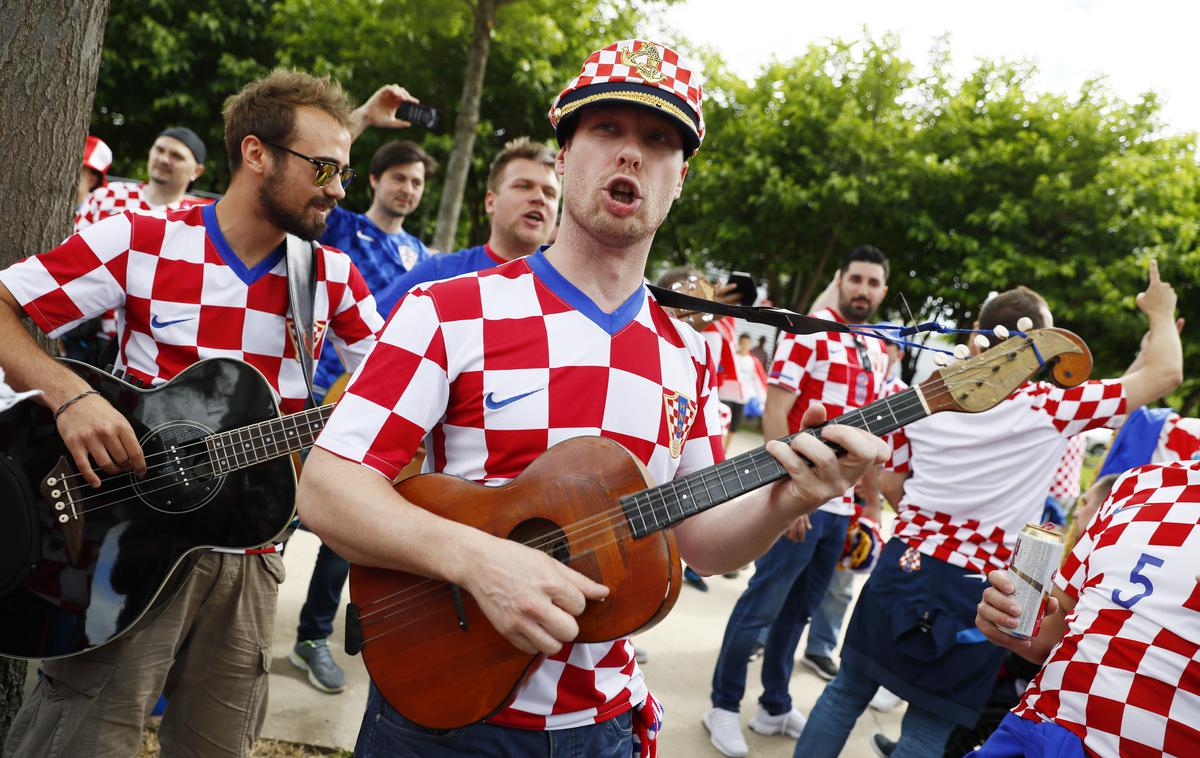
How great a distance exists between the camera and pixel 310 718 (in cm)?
348

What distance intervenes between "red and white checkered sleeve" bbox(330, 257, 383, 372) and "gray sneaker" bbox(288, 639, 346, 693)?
179cm

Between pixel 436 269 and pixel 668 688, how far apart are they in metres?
2.67

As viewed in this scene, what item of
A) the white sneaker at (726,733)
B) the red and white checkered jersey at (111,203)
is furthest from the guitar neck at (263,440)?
the red and white checkered jersey at (111,203)

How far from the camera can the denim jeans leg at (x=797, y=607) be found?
4.19 m

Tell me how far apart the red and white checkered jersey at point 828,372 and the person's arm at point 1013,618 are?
2130 millimetres

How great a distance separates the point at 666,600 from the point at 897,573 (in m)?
2.06

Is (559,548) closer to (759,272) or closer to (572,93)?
(572,93)

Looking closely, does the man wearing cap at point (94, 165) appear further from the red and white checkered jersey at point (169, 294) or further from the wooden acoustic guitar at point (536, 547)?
the wooden acoustic guitar at point (536, 547)

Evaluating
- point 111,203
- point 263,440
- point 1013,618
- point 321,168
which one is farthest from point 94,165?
point 1013,618

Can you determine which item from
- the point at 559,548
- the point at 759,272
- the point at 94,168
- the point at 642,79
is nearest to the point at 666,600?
the point at 559,548

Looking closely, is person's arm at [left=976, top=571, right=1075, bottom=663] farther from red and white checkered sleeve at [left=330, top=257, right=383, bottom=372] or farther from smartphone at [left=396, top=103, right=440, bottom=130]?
smartphone at [left=396, top=103, right=440, bottom=130]

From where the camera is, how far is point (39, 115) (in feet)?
8.34

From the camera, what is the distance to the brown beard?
246 centimetres

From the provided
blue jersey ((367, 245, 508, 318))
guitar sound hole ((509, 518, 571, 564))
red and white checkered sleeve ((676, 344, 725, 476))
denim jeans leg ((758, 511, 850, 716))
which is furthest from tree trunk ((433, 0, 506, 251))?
guitar sound hole ((509, 518, 571, 564))
